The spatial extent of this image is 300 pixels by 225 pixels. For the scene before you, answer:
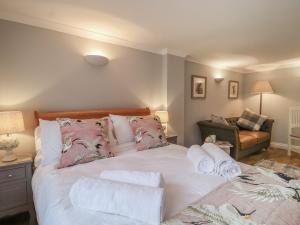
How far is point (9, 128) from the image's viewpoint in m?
1.79

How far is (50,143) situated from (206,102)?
3.55 m

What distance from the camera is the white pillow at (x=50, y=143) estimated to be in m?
1.77

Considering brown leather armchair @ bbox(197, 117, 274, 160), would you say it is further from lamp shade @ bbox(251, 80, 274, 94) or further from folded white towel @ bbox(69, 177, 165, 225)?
folded white towel @ bbox(69, 177, 165, 225)

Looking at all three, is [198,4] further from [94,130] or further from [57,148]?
[57,148]

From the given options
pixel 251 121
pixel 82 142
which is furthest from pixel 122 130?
pixel 251 121

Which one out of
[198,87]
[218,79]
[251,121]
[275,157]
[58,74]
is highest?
[218,79]

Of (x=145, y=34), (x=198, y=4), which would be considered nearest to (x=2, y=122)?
(x=145, y=34)

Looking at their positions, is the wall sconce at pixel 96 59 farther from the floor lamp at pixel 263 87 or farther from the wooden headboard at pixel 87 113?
the floor lamp at pixel 263 87

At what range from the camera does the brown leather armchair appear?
11.8ft

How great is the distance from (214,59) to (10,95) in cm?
365

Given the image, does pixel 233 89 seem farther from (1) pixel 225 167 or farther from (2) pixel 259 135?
(1) pixel 225 167

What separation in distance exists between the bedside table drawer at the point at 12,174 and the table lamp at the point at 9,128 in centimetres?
13

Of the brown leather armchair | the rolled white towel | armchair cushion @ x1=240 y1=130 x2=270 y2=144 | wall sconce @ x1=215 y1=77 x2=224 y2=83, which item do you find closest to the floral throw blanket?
the rolled white towel

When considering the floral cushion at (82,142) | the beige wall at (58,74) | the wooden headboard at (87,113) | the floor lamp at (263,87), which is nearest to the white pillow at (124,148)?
the floral cushion at (82,142)
